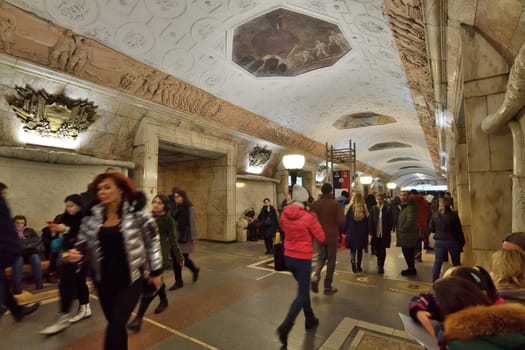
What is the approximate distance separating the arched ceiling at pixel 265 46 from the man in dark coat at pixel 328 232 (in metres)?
3.71

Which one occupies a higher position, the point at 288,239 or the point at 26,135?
the point at 26,135

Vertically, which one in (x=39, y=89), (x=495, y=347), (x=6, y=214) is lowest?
(x=495, y=347)

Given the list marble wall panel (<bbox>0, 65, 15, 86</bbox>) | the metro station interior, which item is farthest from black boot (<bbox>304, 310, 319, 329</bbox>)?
marble wall panel (<bbox>0, 65, 15, 86</bbox>)

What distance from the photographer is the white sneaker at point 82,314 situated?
3237 millimetres

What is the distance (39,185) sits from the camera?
5477 mm

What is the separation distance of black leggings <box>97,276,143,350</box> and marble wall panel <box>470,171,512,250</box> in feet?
11.8

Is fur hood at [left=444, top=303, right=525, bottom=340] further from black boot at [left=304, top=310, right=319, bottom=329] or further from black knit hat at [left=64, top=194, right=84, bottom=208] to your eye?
black knit hat at [left=64, top=194, right=84, bottom=208]

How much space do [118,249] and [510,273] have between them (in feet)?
8.52

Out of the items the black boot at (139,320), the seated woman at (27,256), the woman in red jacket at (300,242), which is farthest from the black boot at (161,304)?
the seated woman at (27,256)

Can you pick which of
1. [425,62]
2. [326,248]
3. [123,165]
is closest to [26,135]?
[123,165]

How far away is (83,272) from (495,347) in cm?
372

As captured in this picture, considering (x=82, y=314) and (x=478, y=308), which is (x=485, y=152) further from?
(x=82, y=314)

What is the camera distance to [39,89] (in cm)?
510

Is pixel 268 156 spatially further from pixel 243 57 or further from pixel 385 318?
pixel 385 318
